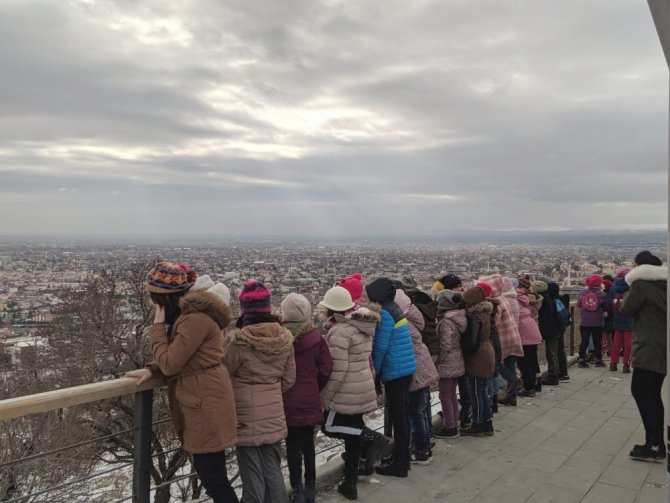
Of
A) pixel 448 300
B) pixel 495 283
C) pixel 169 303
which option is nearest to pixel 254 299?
pixel 169 303

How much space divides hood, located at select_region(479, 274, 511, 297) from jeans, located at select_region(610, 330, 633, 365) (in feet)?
11.0

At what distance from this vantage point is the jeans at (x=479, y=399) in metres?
5.38

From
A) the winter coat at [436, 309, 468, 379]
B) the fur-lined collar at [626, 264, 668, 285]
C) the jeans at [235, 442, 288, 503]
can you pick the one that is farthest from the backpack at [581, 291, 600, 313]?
the jeans at [235, 442, 288, 503]

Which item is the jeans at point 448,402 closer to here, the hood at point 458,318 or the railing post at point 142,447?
the hood at point 458,318

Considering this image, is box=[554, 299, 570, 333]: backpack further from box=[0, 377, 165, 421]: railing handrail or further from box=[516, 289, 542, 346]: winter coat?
box=[0, 377, 165, 421]: railing handrail

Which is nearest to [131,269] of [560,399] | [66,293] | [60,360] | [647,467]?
[66,293]

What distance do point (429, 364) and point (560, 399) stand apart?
319 cm

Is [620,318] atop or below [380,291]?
below

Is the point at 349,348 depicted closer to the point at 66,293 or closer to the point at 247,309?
the point at 247,309

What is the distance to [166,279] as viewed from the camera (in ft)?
9.74

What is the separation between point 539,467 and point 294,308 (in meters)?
2.81

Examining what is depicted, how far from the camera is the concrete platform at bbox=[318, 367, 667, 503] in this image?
159 inches

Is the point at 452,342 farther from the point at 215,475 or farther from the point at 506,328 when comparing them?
the point at 215,475

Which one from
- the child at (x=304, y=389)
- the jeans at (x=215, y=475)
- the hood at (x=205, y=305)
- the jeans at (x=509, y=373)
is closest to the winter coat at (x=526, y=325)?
the jeans at (x=509, y=373)
